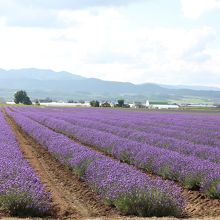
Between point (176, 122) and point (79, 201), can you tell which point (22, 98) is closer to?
point (176, 122)

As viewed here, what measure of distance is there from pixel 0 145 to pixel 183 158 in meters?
5.25

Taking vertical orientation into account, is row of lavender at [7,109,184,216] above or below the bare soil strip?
above

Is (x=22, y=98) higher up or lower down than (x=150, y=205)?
lower down

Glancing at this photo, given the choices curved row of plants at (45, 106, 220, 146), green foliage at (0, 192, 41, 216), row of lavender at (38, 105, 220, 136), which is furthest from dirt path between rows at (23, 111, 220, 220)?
row of lavender at (38, 105, 220, 136)

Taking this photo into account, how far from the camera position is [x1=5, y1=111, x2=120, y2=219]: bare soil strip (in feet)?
25.6

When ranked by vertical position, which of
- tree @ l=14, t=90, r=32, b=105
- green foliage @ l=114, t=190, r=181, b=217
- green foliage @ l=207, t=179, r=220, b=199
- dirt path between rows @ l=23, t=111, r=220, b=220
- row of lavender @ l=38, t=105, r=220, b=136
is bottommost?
tree @ l=14, t=90, r=32, b=105

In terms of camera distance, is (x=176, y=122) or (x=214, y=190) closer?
(x=214, y=190)

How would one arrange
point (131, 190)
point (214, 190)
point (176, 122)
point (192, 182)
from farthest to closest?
point (176, 122)
point (192, 182)
point (214, 190)
point (131, 190)

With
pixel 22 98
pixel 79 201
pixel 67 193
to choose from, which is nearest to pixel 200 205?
pixel 79 201

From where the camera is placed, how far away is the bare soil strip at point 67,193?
7789mm

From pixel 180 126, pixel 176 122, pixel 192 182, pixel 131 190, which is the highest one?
pixel 131 190

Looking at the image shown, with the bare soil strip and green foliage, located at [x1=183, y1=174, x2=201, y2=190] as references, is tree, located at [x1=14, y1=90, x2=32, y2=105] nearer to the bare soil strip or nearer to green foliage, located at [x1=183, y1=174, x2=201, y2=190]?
the bare soil strip

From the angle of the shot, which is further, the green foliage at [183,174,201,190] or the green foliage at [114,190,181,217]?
the green foliage at [183,174,201,190]

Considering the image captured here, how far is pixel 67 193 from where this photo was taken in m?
9.67
